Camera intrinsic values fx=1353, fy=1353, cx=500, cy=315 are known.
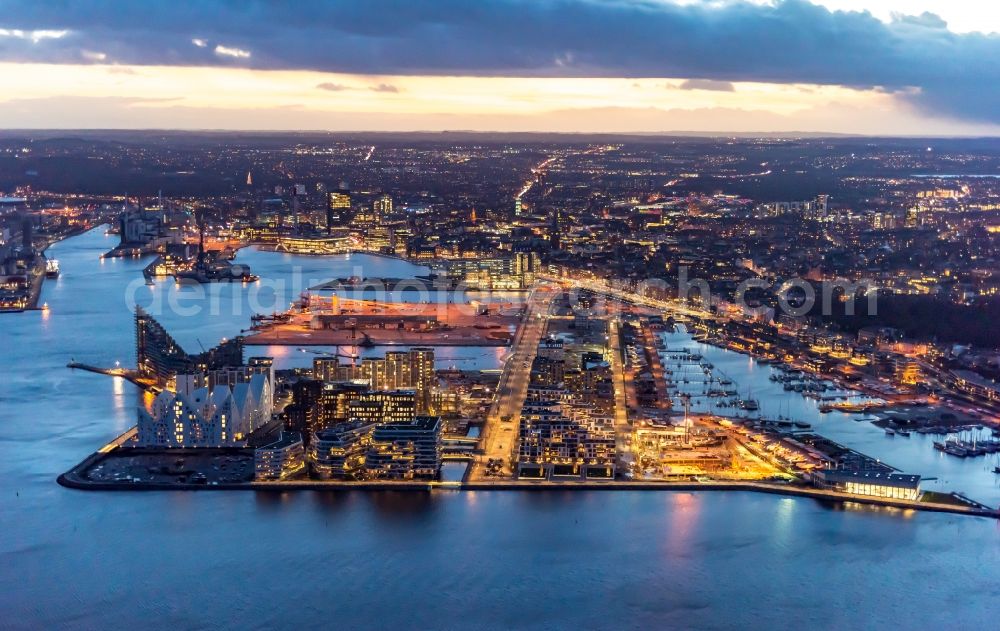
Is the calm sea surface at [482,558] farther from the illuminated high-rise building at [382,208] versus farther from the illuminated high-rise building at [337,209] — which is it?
the illuminated high-rise building at [382,208]

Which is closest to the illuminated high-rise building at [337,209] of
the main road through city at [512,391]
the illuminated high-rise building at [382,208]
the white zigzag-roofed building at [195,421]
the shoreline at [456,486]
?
the illuminated high-rise building at [382,208]

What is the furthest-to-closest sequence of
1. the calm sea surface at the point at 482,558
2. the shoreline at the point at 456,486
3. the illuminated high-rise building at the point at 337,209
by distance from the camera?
1. the illuminated high-rise building at the point at 337,209
2. the shoreline at the point at 456,486
3. the calm sea surface at the point at 482,558

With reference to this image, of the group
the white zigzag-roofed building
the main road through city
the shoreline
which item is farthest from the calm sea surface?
the main road through city

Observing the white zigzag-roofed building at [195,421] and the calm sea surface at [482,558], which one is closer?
the calm sea surface at [482,558]

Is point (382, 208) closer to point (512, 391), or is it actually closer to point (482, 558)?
point (512, 391)

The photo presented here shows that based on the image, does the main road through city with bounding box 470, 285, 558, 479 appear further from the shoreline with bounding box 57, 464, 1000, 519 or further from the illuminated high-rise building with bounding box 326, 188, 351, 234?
the illuminated high-rise building with bounding box 326, 188, 351, 234

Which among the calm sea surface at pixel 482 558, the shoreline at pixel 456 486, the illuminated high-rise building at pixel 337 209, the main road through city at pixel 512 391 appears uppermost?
the illuminated high-rise building at pixel 337 209
